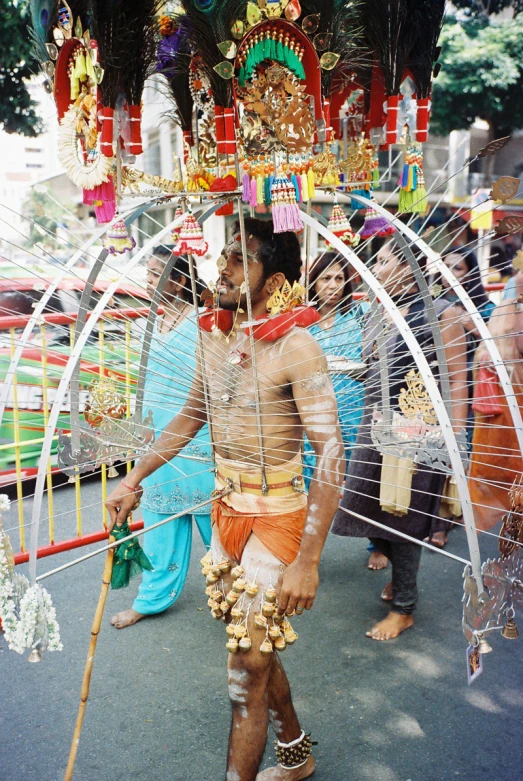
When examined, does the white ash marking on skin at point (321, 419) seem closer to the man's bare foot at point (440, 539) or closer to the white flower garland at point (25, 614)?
the white flower garland at point (25, 614)

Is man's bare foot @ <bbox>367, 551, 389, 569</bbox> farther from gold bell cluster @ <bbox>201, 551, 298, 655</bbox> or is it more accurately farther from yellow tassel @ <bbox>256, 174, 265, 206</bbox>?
yellow tassel @ <bbox>256, 174, 265, 206</bbox>

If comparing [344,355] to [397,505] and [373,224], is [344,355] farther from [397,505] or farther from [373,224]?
[373,224]

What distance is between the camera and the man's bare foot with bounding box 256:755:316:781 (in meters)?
2.23

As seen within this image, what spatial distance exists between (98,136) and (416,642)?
255cm

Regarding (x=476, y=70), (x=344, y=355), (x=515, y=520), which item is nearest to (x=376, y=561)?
(x=344, y=355)

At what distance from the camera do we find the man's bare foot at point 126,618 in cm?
322

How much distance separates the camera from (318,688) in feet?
9.21

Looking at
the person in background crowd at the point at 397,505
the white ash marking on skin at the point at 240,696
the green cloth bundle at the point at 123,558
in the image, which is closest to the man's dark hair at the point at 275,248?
the person in background crowd at the point at 397,505

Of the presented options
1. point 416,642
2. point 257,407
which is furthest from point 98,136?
point 416,642

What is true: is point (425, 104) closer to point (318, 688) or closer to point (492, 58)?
point (318, 688)

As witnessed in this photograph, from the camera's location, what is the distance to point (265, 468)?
7.12 ft

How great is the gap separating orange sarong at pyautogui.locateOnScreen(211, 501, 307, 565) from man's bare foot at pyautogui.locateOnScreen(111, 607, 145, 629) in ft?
4.10

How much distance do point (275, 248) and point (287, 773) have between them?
5.69ft

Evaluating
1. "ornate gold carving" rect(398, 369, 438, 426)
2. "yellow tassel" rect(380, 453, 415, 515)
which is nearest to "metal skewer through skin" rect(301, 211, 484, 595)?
"ornate gold carving" rect(398, 369, 438, 426)
